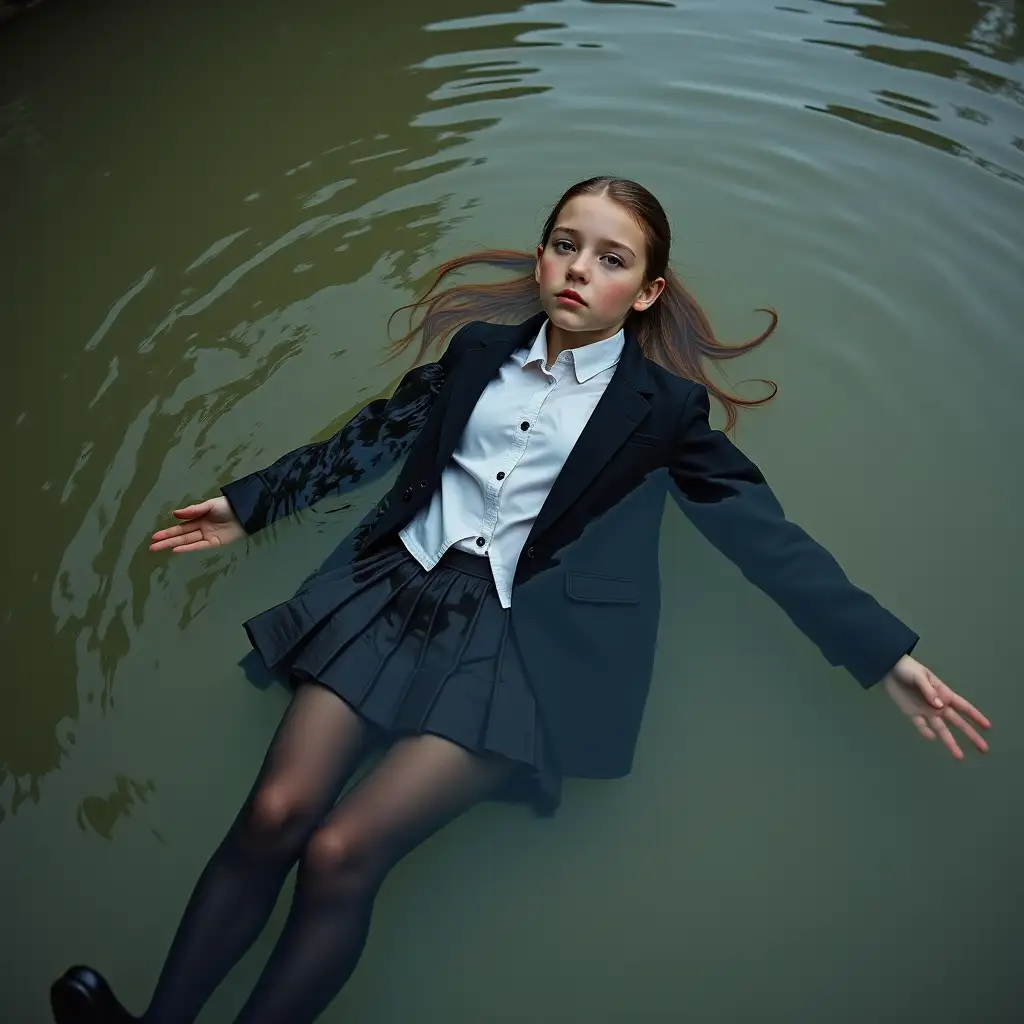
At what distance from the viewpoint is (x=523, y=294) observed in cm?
260

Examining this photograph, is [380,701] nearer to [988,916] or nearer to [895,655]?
[895,655]

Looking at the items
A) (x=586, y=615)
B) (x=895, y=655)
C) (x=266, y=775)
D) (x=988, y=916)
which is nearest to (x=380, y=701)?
(x=266, y=775)

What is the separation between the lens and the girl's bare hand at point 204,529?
2.10m

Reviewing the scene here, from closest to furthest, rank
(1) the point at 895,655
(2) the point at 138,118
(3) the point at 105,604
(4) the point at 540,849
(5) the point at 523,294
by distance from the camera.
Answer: (1) the point at 895,655 < (4) the point at 540,849 < (3) the point at 105,604 < (5) the point at 523,294 < (2) the point at 138,118

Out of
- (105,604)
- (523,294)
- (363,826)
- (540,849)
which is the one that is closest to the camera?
(363,826)

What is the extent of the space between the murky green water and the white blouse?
1.40 feet

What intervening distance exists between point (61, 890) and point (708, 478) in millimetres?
1381

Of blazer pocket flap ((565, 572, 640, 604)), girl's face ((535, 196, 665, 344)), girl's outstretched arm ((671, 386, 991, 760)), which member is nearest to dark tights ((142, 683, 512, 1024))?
blazer pocket flap ((565, 572, 640, 604))

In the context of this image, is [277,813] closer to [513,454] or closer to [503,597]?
[503,597]

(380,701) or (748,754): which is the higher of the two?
(380,701)

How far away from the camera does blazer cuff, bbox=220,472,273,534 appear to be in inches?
82.4

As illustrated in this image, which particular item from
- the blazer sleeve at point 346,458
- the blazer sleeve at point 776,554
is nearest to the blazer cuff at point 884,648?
the blazer sleeve at point 776,554

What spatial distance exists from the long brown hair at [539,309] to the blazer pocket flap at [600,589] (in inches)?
23.5

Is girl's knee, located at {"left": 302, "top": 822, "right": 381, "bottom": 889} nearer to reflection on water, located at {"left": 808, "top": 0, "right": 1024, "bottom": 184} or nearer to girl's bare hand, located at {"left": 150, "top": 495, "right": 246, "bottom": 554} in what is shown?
girl's bare hand, located at {"left": 150, "top": 495, "right": 246, "bottom": 554}
